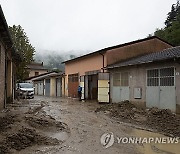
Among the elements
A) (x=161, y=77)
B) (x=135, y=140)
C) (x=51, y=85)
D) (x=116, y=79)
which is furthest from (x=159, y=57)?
(x=51, y=85)

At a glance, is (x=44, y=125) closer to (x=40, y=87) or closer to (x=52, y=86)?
(x=52, y=86)

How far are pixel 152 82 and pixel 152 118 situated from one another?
3.76 m

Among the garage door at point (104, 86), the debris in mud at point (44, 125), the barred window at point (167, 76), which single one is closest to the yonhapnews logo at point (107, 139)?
the debris in mud at point (44, 125)

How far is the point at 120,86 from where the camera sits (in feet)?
66.3

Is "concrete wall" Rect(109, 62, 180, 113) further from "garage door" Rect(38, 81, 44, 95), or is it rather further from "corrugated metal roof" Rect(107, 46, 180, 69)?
"garage door" Rect(38, 81, 44, 95)

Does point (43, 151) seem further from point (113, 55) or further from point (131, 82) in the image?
point (113, 55)

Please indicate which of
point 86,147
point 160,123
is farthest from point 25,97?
point 86,147

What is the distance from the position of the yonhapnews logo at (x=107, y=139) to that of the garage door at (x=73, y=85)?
863 inches

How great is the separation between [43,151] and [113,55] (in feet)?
Answer: 56.3

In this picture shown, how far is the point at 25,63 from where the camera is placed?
36.2m

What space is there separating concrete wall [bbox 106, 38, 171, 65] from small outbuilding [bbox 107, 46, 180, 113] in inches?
97.7

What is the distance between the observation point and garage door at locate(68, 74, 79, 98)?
31.7m

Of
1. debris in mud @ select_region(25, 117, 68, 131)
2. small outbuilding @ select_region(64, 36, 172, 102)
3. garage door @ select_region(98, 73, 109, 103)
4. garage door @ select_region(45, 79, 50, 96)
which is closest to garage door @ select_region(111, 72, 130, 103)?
garage door @ select_region(98, 73, 109, 103)

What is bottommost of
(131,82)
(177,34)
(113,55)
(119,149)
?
(119,149)
